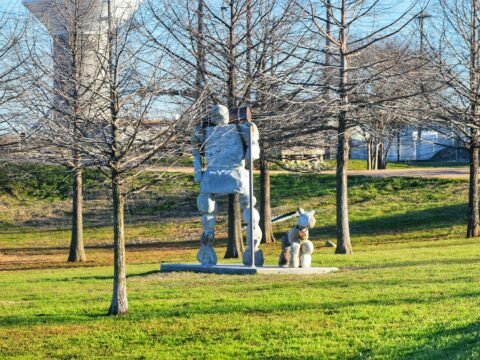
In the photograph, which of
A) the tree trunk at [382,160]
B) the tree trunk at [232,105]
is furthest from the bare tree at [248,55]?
the tree trunk at [382,160]

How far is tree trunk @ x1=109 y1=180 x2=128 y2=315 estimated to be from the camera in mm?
10281

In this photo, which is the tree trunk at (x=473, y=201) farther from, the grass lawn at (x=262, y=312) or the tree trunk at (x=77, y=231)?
the tree trunk at (x=77, y=231)

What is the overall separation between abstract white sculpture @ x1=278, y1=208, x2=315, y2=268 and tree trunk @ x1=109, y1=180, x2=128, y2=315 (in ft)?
15.1

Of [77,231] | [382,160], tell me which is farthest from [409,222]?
[382,160]

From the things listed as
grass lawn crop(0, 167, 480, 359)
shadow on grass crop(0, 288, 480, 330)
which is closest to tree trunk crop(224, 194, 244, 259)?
grass lawn crop(0, 167, 480, 359)

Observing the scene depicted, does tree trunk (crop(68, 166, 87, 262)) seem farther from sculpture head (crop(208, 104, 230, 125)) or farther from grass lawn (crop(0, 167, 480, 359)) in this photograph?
sculpture head (crop(208, 104, 230, 125))

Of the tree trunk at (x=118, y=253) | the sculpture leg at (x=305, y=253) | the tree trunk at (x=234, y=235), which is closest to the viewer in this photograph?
the tree trunk at (x=118, y=253)

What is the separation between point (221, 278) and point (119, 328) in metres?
4.24

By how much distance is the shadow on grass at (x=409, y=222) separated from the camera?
1067 inches

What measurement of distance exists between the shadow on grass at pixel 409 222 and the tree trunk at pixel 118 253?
17138 millimetres

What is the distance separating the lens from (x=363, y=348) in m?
8.37

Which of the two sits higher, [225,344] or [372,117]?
[372,117]

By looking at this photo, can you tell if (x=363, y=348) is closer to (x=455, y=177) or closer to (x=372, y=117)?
(x=372, y=117)

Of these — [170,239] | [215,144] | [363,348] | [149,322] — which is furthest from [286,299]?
[170,239]
